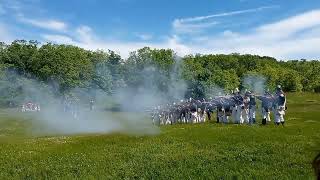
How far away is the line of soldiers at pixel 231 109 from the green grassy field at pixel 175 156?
24.0 ft

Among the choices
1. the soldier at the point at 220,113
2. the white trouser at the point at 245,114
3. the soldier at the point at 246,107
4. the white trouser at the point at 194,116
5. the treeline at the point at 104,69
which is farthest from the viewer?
the treeline at the point at 104,69

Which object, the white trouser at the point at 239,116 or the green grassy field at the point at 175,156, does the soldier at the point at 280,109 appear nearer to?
the white trouser at the point at 239,116

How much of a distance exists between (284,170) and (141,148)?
32.9 feet

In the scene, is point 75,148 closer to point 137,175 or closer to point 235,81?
point 137,175

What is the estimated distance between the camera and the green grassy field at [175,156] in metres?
23.0

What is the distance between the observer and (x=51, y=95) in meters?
112

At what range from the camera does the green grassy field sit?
907 inches

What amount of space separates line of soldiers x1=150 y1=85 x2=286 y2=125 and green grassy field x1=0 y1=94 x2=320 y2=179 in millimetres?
7315

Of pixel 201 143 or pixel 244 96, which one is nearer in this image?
pixel 201 143

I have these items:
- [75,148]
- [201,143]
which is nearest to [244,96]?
[201,143]

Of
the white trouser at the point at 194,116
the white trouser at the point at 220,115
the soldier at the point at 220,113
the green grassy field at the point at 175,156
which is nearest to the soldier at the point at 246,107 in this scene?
the soldier at the point at 220,113

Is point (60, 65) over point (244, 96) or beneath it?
over

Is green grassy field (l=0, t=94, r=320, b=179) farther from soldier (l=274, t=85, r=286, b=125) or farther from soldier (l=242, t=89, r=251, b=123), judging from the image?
soldier (l=242, t=89, r=251, b=123)

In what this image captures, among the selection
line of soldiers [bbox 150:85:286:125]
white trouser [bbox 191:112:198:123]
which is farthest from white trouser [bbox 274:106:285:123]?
white trouser [bbox 191:112:198:123]
